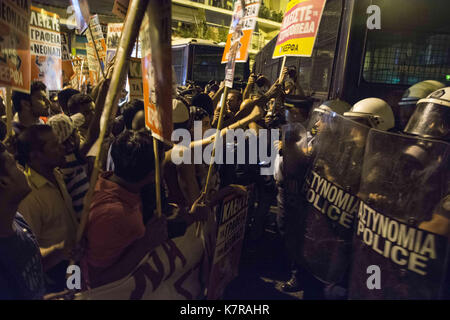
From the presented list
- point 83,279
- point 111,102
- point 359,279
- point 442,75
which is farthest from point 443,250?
point 442,75

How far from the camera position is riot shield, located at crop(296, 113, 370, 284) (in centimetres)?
229

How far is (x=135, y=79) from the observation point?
159 inches

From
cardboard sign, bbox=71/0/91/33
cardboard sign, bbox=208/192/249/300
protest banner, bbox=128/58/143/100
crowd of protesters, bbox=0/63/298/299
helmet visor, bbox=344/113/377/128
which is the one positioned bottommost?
cardboard sign, bbox=208/192/249/300

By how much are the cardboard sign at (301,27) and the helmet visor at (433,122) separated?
1541mm

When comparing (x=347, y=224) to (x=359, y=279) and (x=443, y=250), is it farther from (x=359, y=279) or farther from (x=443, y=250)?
(x=443, y=250)

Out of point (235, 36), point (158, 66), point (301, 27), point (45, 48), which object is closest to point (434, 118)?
point (235, 36)

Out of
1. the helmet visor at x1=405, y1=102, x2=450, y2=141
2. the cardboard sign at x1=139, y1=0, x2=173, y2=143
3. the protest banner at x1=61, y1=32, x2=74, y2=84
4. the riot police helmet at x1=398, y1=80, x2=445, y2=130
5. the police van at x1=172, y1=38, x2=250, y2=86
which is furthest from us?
the police van at x1=172, y1=38, x2=250, y2=86

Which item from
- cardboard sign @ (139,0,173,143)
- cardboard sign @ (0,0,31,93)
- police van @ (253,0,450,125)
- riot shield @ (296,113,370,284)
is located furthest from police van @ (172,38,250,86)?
cardboard sign @ (139,0,173,143)

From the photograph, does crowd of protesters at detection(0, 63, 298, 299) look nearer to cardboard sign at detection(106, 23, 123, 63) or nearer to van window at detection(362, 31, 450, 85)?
cardboard sign at detection(106, 23, 123, 63)

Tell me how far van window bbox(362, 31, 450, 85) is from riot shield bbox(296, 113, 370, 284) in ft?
8.69

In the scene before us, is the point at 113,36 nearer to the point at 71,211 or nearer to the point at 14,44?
the point at 14,44

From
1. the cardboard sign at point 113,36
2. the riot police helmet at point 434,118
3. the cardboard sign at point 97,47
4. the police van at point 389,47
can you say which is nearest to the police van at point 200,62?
the cardboard sign at point 97,47

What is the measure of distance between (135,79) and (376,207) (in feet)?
9.86

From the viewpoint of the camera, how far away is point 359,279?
2158mm
